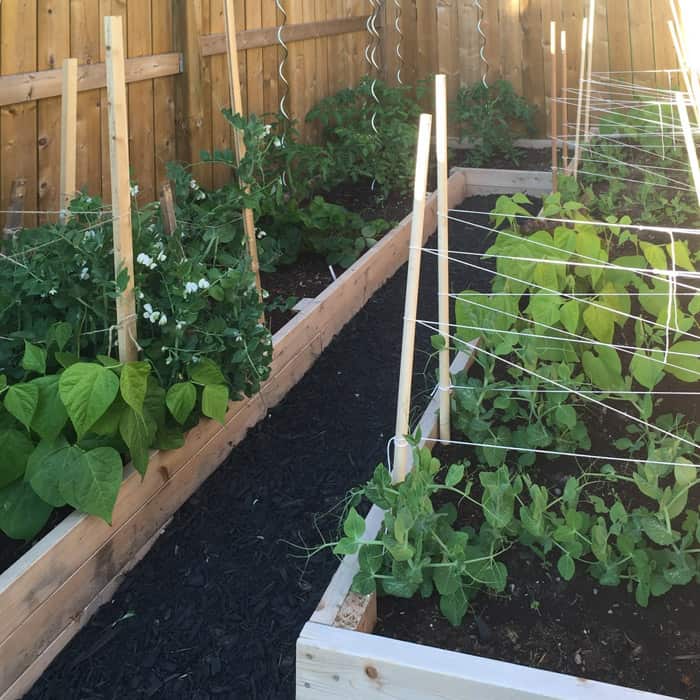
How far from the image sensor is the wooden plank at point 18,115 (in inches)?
116

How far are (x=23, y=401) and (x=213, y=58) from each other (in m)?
2.75

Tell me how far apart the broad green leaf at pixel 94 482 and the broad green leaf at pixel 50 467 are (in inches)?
0.5

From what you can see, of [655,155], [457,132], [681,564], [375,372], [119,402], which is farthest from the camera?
[457,132]

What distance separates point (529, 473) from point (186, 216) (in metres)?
1.53

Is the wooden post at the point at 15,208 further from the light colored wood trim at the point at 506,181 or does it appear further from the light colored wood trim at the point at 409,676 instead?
the light colored wood trim at the point at 506,181

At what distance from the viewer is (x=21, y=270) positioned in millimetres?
2422

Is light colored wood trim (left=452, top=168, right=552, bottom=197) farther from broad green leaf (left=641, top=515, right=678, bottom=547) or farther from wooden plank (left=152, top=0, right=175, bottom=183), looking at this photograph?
broad green leaf (left=641, top=515, right=678, bottom=547)

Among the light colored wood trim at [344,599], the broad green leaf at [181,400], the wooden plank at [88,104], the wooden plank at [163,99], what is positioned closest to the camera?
the light colored wood trim at [344,599]

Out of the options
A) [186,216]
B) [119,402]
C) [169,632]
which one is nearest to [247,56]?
[186,216]

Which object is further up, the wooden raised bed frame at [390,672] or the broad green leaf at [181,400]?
the broad green leaf at [181,400]

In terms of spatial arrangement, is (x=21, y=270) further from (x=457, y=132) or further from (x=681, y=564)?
(x=457, y=132)

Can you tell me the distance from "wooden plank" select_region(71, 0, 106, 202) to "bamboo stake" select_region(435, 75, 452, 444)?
5.20 feet

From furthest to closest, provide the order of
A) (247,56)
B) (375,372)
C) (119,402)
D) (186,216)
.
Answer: (247,56) → (375,372) → (186,216) → (119,402)

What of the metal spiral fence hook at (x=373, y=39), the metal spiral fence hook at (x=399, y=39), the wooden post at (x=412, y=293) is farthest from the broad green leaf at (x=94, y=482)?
the metal spiral fence hook at (x=399, y=39)
